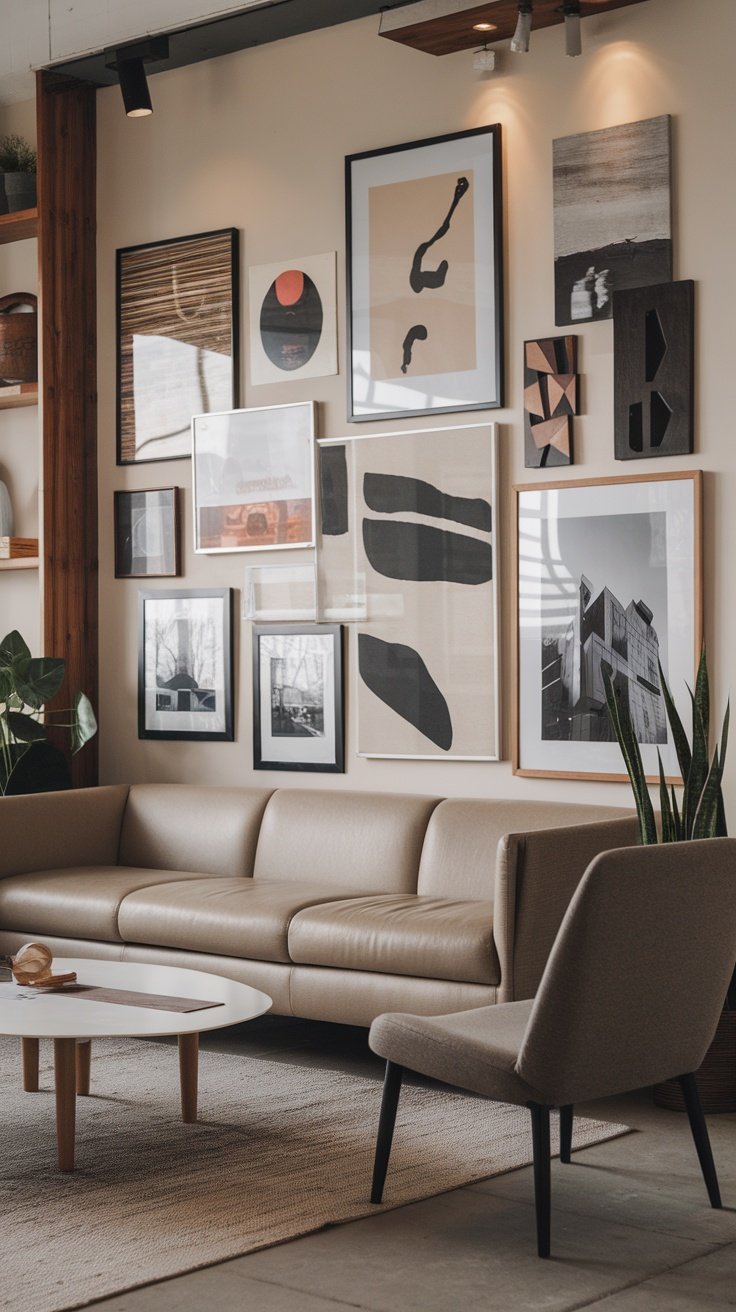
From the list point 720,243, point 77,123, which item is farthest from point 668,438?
point 77,123

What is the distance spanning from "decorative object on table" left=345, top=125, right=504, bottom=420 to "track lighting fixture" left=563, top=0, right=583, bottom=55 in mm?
470

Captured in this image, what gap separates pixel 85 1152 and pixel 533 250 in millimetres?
3092

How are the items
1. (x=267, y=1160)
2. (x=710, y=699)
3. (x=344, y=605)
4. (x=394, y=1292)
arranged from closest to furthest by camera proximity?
(x=394, y=1292) < (x=267, y=1160) < (x=710, y=699) < (x=344, y=605)

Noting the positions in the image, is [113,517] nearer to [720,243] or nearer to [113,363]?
[113,363]

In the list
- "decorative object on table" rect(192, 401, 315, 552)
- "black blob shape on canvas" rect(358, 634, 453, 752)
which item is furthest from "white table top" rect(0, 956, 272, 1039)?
"decorative object on table" rect(192, 401, 315, 552)

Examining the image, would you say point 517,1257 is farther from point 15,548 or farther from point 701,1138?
point 15,548

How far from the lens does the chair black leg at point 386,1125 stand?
125 inches

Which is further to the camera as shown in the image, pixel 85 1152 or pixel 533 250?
pixel 533 250

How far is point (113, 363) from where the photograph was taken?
6203mm

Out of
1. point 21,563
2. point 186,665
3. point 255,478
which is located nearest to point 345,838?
point 186,665

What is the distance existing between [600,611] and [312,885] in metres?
1.27

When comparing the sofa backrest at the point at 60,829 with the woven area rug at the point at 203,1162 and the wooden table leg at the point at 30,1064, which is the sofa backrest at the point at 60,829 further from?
the wooden table leg at the point at 30,1064

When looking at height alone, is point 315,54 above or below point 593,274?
above

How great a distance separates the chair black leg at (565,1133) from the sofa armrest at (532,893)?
53 centimetres
